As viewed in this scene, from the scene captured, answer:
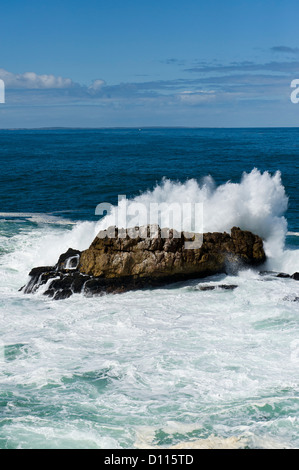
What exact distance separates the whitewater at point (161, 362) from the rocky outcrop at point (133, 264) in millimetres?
378

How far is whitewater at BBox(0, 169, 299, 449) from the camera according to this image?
8758 millimetres

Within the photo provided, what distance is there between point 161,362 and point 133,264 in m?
5.05

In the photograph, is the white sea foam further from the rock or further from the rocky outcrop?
the rock

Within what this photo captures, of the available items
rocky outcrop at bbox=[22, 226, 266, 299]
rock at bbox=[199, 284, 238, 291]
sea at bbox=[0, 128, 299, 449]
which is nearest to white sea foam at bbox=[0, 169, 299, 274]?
sea at bbox=[0, 128, 299, 449]

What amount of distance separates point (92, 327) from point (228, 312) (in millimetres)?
3556

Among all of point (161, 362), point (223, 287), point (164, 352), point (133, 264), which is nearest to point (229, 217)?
point (223, 287)

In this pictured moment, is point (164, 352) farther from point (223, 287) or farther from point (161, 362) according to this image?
point (223, 287)

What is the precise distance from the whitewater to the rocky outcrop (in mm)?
378

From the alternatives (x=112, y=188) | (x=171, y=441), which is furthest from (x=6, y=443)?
(x=112, y=188)

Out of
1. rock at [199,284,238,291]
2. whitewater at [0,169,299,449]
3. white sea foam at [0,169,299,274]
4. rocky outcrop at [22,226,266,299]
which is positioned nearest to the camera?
whitewater at [0,169,299,449]

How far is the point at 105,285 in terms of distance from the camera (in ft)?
52.1

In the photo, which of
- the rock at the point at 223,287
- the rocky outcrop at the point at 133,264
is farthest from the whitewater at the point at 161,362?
the rocky outcrop at the point at 133,264

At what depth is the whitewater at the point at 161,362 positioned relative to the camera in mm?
8758

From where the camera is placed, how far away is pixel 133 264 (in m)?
15.9
